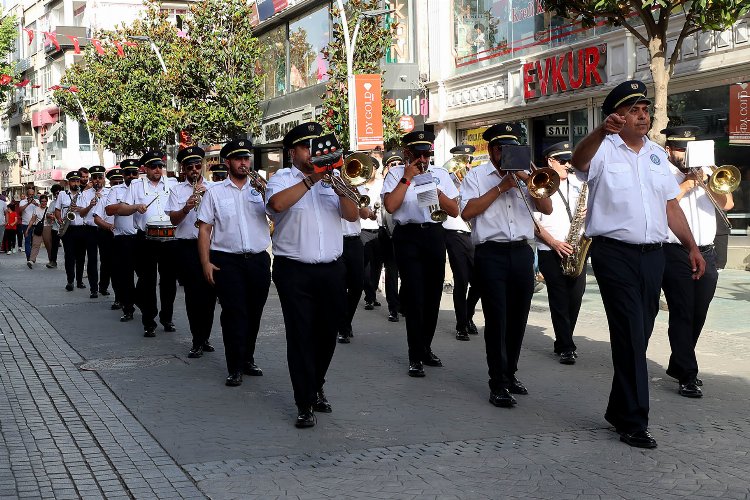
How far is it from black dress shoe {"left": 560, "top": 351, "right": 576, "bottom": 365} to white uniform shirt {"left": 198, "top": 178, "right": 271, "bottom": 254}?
271 cm

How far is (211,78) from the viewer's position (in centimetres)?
3778

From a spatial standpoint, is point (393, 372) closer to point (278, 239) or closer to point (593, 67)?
point (278, 239)

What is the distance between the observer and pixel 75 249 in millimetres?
17547

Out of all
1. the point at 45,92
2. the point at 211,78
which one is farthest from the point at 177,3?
the point at 211,78

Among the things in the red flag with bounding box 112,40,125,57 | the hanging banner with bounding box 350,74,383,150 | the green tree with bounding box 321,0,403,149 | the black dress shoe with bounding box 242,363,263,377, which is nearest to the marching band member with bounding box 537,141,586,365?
the black dress shoe with bounding box 242,363,263,377

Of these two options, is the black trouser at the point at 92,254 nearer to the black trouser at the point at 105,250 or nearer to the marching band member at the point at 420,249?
the black trouser at the point at 105,250

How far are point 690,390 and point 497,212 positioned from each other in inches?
73.7

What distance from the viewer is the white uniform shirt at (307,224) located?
22.6 feet

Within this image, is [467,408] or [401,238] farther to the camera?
[401,238]

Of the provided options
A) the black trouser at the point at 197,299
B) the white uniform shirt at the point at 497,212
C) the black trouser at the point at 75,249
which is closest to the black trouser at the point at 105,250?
the black trouser at the point at 75,249

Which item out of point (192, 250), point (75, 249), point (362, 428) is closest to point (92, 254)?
point (75, 249)

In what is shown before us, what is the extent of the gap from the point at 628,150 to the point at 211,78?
1285 inches

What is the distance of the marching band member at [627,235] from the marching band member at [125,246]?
7810 mm

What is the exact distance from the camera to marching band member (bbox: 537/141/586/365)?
927 centimetres
